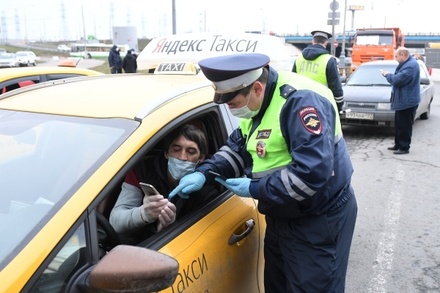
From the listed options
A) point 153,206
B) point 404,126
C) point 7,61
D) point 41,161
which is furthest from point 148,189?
point 7,61

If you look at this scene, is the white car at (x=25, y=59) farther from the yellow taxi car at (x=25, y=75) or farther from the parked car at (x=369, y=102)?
the yellow taxi car at (x=25, y=75)

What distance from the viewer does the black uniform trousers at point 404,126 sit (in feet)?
23.9

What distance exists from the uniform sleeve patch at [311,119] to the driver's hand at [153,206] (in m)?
0.67

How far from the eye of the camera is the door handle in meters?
2.10

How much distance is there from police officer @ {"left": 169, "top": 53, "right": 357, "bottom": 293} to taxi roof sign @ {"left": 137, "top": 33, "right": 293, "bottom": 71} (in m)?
1.94

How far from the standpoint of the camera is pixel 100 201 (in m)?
1.55

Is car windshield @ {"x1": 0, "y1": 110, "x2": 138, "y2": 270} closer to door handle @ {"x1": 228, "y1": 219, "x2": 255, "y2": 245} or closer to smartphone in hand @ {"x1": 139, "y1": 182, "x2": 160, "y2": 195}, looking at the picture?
smartphone in hand @ {"x1": 139, "y1": 182, "x2": 160, "y2": 195}

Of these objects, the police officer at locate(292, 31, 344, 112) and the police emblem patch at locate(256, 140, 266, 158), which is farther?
the police officer at locate(292, 31, 344, 112)

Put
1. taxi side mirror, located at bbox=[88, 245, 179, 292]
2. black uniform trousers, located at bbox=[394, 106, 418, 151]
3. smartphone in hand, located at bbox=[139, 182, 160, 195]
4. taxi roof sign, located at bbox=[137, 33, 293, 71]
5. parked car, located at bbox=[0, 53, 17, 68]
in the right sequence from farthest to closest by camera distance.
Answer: parked car, located at bbox=[0, 53, 17, 68], black uniform trousers, located at bbox=[394, 106, 418, 151], taxi roof sign, located at bbox=[137, 33, 293, 71], smartphone in hand, located at bbox=[139, 182, 160, 195], taxi side mirror, located at bbox=[88, 245, 179, 292]

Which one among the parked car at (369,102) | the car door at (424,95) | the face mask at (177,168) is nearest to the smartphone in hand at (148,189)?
the face mask at (177,168)

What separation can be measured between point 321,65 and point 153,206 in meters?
4.88

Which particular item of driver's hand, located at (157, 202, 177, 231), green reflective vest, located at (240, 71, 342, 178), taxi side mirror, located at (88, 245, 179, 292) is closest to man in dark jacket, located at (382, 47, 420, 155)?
green reflective vest, located at (240, 71, 342, 178)

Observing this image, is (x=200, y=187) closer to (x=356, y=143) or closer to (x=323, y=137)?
(x=323, y=137)

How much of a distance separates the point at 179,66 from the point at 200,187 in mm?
1402
